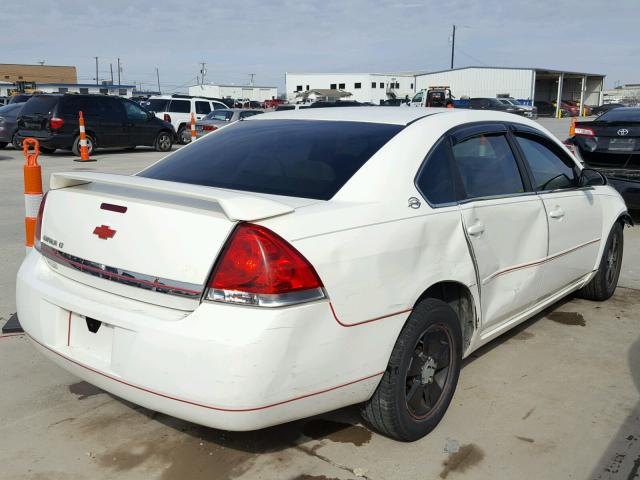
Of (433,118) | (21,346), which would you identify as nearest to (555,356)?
(433,118)

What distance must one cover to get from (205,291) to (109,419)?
1.28m

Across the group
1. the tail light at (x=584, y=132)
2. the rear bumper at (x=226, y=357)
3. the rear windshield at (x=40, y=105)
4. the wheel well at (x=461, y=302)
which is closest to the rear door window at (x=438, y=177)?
the wheel well at (x=461, y=302)

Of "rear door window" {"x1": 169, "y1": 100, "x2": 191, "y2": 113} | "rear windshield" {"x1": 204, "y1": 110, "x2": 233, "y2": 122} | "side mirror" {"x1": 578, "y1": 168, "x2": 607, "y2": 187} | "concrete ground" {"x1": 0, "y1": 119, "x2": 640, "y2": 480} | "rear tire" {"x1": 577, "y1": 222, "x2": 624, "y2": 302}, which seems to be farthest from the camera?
"rear door window" {"x1": 169, "y1": 100, "x2": 191, "y2": 113}

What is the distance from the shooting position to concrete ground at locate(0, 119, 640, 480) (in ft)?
9.36

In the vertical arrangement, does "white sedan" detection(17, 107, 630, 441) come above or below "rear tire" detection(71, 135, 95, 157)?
above

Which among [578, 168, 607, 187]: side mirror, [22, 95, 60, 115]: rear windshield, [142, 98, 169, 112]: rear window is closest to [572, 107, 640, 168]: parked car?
[578, 168, 607, 187]: side mirror

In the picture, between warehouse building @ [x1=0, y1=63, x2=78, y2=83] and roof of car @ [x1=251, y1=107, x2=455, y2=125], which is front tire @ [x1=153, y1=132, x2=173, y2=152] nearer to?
roof of car @ [x1=251, y1=107, x2=455, y2=125]

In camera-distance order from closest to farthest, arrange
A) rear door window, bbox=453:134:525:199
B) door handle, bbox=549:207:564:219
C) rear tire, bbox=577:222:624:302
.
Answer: rear door window, bbox=453:134:525:199, door handle, bbox=549:207:564:219, rear tire, bbox=577:222:624:302

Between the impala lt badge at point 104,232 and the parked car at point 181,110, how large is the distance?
20.5m

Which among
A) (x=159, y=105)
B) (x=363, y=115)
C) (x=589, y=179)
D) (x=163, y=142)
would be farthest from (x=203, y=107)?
(x=363, y=115)

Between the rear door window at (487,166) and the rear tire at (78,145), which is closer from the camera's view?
the rear door window at (487,166)

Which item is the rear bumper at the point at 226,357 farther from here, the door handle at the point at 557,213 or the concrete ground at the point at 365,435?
the door handle at the point at 557,213

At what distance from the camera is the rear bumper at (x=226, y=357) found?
237cm

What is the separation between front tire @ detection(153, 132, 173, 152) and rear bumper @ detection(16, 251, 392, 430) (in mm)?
17161
